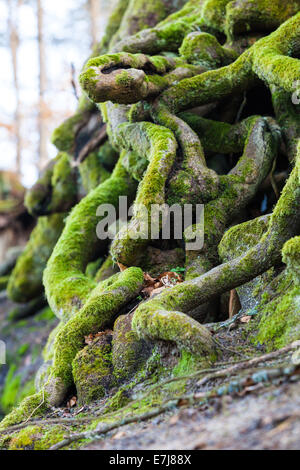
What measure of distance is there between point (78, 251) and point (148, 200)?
2391 mm

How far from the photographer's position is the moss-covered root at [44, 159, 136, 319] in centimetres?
634

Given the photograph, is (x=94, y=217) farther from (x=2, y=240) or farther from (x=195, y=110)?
(x=2, y=240)

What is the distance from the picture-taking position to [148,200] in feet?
17.1

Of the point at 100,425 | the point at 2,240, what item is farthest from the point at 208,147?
the point at 2,240

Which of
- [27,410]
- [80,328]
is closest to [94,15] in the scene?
[80,328]

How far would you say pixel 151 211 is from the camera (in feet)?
17.0

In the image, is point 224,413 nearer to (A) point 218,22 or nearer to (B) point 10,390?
(A) point 218,22

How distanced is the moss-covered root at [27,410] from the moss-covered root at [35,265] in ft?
23.7

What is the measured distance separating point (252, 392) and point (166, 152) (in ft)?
11.2

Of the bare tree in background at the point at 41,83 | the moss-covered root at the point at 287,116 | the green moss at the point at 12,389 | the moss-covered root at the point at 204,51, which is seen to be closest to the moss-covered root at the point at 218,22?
the moss-covered root at the point at 204,51

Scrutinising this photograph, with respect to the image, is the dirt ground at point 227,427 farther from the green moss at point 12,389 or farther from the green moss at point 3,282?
the green moss at point 3,282

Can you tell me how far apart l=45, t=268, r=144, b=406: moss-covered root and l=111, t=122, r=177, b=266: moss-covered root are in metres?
0.51

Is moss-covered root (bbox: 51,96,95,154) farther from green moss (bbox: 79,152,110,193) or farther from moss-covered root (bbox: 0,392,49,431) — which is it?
moss-covered root (bbox: 0,392,49,431)
